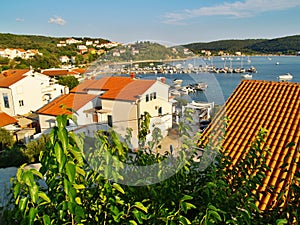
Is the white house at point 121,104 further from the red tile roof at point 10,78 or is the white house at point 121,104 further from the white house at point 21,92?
the red tile roof at point 10,78

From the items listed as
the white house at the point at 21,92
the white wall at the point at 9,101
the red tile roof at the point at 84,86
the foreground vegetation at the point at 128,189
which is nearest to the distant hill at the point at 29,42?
the white house at the point at 21,92

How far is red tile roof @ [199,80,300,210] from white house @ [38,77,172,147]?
2717mm

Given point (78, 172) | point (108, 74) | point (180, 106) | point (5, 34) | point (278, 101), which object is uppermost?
point (5, 34)

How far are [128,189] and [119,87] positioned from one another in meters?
0.60

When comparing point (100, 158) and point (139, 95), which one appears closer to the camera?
point (100, 158)

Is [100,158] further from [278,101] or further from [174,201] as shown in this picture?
[278,101]

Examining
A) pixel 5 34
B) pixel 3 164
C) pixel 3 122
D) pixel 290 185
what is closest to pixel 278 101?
pixel 290 185

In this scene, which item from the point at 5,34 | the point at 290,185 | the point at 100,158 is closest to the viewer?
the point at 100,158

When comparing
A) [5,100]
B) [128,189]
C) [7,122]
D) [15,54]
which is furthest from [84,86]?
[15,54]

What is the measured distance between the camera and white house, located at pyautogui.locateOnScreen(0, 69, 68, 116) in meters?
21.7

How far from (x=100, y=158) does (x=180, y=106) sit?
65 cm

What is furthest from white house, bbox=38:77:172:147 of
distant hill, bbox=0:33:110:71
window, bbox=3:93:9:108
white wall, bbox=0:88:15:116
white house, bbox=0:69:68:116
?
distant hill, bbox=0:33:110:71

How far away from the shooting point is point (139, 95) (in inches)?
62.0

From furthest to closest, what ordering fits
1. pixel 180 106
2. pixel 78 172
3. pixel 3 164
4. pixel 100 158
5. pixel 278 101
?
1. pixel 3 164
2. pixel 278 101
3. pixel 180 106
4. pixel 100 158
5. pixel 78 172
